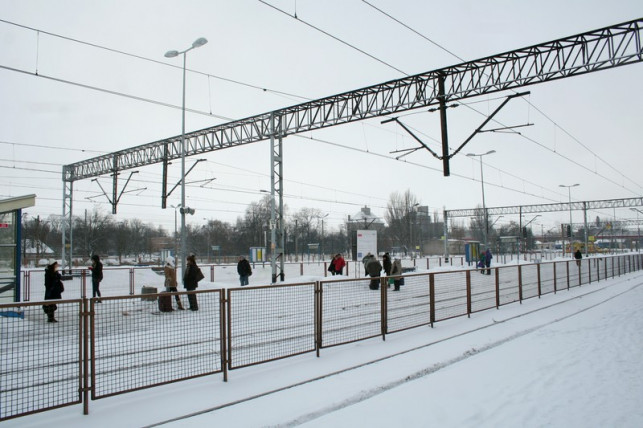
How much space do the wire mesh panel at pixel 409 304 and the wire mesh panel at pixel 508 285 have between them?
418cm

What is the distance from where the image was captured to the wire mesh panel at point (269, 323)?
263 inches

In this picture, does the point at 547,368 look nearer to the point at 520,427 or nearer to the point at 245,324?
the point at 520,427

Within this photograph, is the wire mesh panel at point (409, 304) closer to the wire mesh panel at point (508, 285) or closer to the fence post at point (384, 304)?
the fence post at point (384, 304)

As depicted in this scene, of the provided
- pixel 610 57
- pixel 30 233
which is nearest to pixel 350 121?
pixel 610 57

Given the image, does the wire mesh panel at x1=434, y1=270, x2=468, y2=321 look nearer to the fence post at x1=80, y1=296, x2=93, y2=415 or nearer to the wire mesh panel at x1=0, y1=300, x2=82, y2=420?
the fence post at x1=80, y1=296, x2=93, y2=415

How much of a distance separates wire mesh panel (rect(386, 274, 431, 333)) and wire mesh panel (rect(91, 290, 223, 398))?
3.93m

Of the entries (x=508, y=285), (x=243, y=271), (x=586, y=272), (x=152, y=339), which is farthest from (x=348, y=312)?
(x=586, y=272)

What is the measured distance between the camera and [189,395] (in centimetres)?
562

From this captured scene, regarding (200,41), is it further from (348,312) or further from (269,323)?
(269,323)

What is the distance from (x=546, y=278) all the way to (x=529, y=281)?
2.06 meters

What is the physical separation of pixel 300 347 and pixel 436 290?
415cm

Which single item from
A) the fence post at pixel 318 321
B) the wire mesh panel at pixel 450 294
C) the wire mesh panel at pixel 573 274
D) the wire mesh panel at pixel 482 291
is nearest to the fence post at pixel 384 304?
the fence post at pixel 318 321

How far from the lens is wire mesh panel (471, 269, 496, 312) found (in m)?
11.8

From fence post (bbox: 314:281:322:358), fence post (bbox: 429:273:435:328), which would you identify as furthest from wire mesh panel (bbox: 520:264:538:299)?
fence post (bbox: 314:281:322:358)
